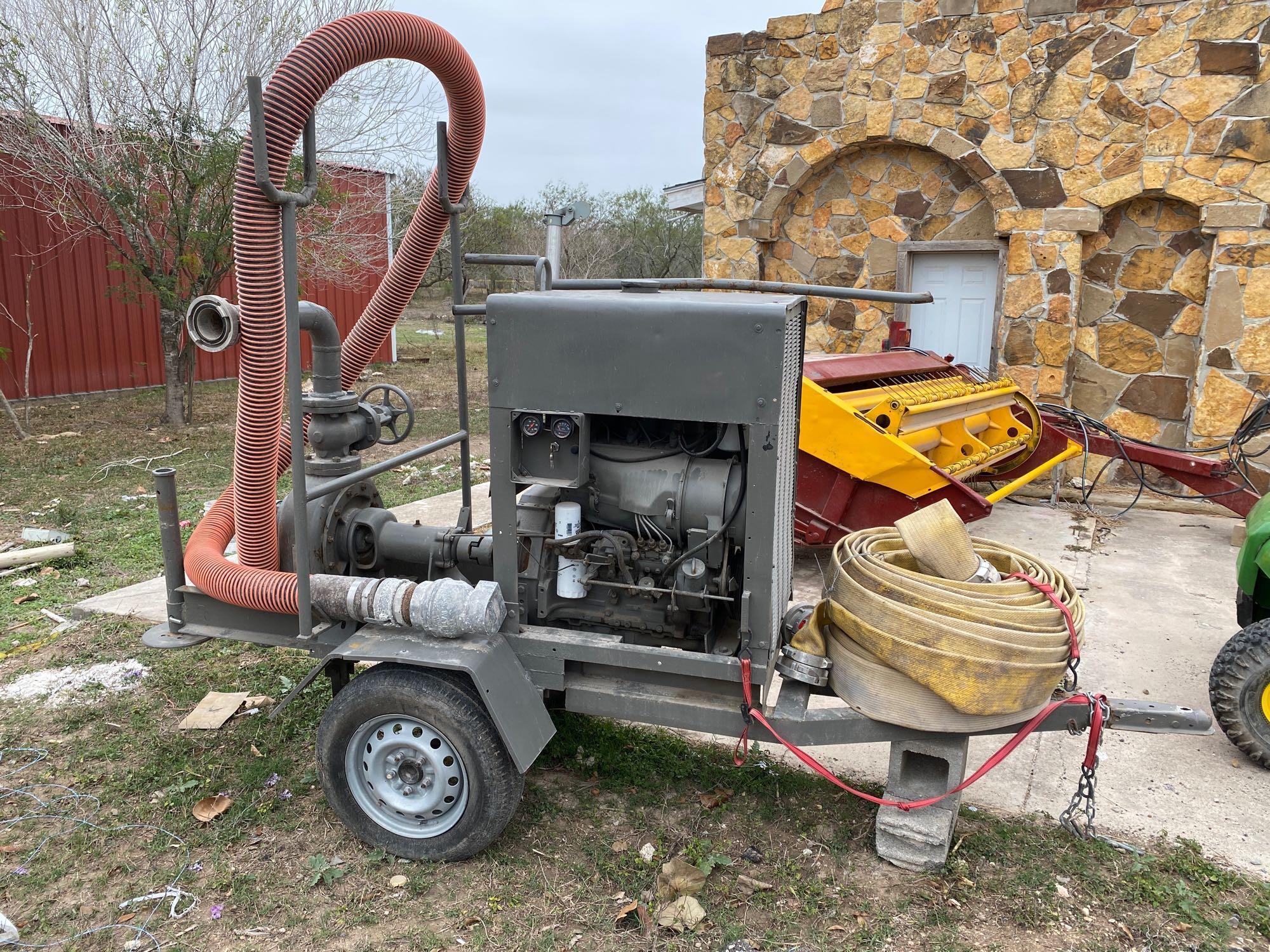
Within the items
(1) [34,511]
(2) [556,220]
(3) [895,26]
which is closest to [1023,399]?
(3) [895,26]

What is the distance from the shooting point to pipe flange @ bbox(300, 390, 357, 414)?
136 inches

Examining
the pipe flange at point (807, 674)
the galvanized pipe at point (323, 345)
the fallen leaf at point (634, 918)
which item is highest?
the galvanized pipe at point (323, 345)

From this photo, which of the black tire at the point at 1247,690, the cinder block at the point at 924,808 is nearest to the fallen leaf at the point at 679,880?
the cinder block at the point at 924,808

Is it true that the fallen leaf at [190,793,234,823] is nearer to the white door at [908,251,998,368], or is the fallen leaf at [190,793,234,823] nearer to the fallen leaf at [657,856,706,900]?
the fallen leaf at [657,856,706,900]

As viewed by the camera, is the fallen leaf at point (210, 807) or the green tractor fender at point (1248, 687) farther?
the green tractor fender at point (1248, 687)

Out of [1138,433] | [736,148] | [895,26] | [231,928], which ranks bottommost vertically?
[231,928]

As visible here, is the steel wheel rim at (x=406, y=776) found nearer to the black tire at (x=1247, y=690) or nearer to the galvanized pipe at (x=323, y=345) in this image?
the galvanized pipe at (x=323, y=345)

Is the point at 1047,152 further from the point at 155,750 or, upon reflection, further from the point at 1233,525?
the point at 155,750

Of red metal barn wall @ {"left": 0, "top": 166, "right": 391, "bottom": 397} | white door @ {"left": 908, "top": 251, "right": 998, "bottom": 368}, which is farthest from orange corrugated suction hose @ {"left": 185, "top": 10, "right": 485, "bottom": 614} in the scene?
red metal barn wall @ {"left": 0, "top": 166, "right": 391, "bottom": 397}

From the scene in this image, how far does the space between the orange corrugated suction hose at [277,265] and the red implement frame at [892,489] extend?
2173mm

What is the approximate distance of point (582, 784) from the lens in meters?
3.40

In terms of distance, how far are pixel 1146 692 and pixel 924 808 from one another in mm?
1939

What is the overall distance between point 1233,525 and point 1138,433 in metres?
1.30

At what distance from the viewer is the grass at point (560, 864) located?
2627mm
